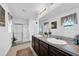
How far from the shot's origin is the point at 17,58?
95 centimetres

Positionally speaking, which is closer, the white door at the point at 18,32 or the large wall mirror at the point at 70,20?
the large wall mirror at the point at 70,20

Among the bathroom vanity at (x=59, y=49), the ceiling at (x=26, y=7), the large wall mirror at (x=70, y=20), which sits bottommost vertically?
the bathroom vanity at (x=59, y=49)

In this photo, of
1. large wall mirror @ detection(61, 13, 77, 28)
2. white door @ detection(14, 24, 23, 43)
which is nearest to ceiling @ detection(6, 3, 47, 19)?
large wall mirror @ detection(61, 13, 77, 28)

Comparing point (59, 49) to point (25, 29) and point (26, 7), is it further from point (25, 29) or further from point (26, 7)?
point (25, 29)

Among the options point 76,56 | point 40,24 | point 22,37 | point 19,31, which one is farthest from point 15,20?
point 76,56

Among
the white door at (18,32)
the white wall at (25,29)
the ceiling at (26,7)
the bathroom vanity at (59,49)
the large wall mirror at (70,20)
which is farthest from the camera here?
the white wall at (25,29)

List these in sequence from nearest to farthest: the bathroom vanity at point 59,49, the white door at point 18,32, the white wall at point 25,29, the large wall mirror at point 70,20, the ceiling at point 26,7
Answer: the bathroom vanity at point 59,49 < the large wall mirror at point 70,20 < the ceiling at point 26,7 < the white door at point 18,32 < the white wall at point 25,29

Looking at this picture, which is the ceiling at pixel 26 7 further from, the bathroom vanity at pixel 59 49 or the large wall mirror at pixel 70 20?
the bathroom vanity at pixel 59 49

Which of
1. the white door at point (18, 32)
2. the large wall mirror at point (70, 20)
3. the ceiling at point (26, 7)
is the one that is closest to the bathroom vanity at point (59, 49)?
the large wall mirror at point (70, 20)

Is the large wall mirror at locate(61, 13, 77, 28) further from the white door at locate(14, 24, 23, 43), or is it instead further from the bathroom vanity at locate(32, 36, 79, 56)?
the white door at locate(14, 24, 23, 43)

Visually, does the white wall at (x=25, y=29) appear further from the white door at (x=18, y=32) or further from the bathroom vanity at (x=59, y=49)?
the bathroom vanity at (x=59, y=49)

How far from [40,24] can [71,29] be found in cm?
311

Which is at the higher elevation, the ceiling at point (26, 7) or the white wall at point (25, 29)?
the ceiling at point (26, 7)

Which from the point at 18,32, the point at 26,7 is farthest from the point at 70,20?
the point at 18,32
